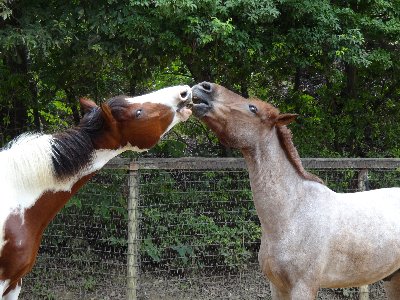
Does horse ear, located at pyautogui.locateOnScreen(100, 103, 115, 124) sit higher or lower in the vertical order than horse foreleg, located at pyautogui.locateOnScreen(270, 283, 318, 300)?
higher

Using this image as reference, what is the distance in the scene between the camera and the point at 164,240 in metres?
5.98

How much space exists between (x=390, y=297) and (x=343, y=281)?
779 mm

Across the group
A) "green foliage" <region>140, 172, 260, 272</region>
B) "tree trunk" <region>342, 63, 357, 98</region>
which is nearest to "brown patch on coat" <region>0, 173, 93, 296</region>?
"green foliage" <region>140, 172, 260, 272</region>

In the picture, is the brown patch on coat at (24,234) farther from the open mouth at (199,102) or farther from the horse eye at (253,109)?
the horse eye at (253,109)

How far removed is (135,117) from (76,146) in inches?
14.6

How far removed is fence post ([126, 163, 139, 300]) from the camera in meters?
5.39

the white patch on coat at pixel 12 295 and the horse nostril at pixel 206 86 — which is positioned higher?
the horse nostril at pixel 206 86

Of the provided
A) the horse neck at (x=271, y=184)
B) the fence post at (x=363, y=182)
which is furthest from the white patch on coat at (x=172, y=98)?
the fence post at (x=363, y=182)

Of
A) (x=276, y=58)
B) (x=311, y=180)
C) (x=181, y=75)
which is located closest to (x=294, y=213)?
(x=311, y=180)

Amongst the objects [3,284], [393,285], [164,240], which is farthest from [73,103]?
[393,285]

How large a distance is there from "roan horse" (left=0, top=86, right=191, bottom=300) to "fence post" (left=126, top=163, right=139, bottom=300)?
2036mm

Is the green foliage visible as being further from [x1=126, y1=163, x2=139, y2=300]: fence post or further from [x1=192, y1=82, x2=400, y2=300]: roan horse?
[x1=192, y1=82, x2=400, y2=300]: roan horse

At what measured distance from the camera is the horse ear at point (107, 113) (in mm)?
3182

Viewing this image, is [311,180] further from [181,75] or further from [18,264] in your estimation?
[181,75]
